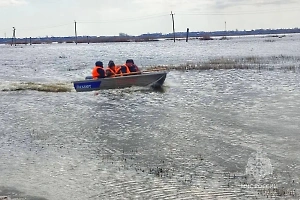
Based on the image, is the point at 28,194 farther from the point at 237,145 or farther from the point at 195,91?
the point at 195,91

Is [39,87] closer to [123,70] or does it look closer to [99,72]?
[99,72]

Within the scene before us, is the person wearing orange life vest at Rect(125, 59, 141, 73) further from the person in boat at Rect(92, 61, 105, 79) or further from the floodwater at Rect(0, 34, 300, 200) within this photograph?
the floodwater at Rect(0, 34, 300, 200)

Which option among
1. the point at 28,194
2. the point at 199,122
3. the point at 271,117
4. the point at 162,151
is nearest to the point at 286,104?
the point at 271,117

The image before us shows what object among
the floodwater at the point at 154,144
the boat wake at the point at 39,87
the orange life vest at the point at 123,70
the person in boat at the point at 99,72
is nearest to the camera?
the floodwater at the point at 154,144

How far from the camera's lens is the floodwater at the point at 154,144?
32.1ft

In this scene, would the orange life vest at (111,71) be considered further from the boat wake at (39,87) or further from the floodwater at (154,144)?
the boat wake at (39,87)

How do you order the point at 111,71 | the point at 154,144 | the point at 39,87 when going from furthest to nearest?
1. the point at 39,87
2. the point at 111,71
3. the point at 154,144

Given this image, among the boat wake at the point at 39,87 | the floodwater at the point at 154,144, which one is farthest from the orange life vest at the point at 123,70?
the boat wake at the point at 39,87

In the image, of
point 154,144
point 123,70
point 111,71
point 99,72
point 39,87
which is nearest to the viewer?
point 154,144

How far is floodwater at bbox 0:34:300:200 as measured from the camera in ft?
32.1

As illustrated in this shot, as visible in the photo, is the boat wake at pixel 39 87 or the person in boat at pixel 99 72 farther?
the boat wake at pixel 39 87

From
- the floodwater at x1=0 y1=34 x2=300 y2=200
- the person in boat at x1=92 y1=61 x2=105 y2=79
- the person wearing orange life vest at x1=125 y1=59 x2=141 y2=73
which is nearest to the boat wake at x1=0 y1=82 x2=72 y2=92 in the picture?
the floodwater at x1=0 y1=34 x2=300 y2=200

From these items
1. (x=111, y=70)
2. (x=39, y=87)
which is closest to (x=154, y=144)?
(x=111, y=70)

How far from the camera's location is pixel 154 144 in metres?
13.6
